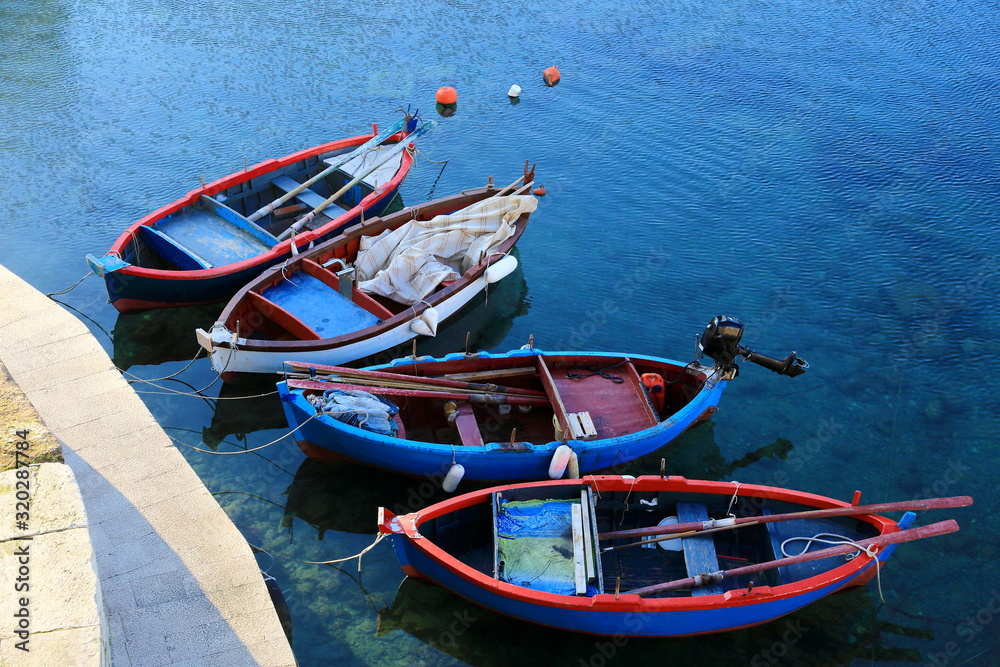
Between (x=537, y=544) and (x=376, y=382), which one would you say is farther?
(x=376, y=382)

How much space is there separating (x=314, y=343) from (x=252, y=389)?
1.81m

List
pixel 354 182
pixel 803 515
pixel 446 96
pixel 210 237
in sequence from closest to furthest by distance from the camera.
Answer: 1. pixel 803 515
2. pixel 210 237
3. pixel 354 182
4. pixel 446 96

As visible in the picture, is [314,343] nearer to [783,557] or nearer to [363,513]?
[363,513]

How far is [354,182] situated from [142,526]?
355 inches

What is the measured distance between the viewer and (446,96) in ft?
72.5

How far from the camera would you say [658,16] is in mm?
26734

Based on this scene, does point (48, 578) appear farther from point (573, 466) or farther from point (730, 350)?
point (730, 350)

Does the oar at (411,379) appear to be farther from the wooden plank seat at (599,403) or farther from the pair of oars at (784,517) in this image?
the pair of oars at (784,517)

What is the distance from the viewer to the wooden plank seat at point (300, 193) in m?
16.5

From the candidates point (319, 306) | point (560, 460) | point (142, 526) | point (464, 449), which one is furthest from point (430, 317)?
point (142, 526)

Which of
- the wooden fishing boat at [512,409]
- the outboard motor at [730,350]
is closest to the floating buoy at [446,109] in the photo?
the wooden fishing boat at [512,409]

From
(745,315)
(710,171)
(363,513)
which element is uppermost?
(710,171)

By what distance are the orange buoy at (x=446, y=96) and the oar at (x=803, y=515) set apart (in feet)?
50.0

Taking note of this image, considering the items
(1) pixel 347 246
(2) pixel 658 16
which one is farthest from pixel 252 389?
(2) pixel 658 16
